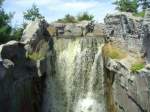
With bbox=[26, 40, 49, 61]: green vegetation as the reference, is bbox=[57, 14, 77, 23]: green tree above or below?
above

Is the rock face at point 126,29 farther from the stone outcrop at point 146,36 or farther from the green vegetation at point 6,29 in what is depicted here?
the green vegetation at point 6,29

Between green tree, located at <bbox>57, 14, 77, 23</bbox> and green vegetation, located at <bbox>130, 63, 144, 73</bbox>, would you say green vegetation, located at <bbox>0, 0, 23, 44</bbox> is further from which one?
green vegetation, located at <bbox>130, 63, 144, 73</bbox>

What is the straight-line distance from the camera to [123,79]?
2036 centimetres

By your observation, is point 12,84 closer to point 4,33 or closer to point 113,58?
point 113,58

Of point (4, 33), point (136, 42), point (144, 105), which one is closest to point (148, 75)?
point (144, 105)

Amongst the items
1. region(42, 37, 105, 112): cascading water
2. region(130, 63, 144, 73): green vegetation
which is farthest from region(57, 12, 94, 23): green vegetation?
region(130, 63, 144, 73): green vegetation

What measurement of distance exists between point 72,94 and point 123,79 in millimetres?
3963

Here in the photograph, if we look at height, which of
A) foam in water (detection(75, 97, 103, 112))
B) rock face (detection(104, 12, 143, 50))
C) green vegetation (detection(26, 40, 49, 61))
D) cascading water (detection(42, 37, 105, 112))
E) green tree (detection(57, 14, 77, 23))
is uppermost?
rock face (detection(104, 12, 143, 50))

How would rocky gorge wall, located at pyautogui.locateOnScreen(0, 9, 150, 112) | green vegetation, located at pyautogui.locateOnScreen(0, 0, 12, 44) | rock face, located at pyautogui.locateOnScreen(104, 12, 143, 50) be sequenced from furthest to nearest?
1. green vegetation, located at pyautogui.locateOnScreen(0, 0, 12, 44)
2. rock face, located at pyautogui.locateOnScreen(104, 12, 143, 50)
3. rocky gorge wall, located at pyautogui.locateOnScreen(0, 9, 150, 112)

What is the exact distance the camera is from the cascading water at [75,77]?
22781mm

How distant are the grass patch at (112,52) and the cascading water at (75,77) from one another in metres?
0.44

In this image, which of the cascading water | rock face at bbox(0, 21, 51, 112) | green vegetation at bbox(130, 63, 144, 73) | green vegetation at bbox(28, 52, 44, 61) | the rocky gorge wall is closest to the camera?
green vegetation at bbox(130, 63, 144, 73)

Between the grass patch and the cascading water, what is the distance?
1.45ft

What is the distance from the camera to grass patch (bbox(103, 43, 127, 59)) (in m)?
21.5
